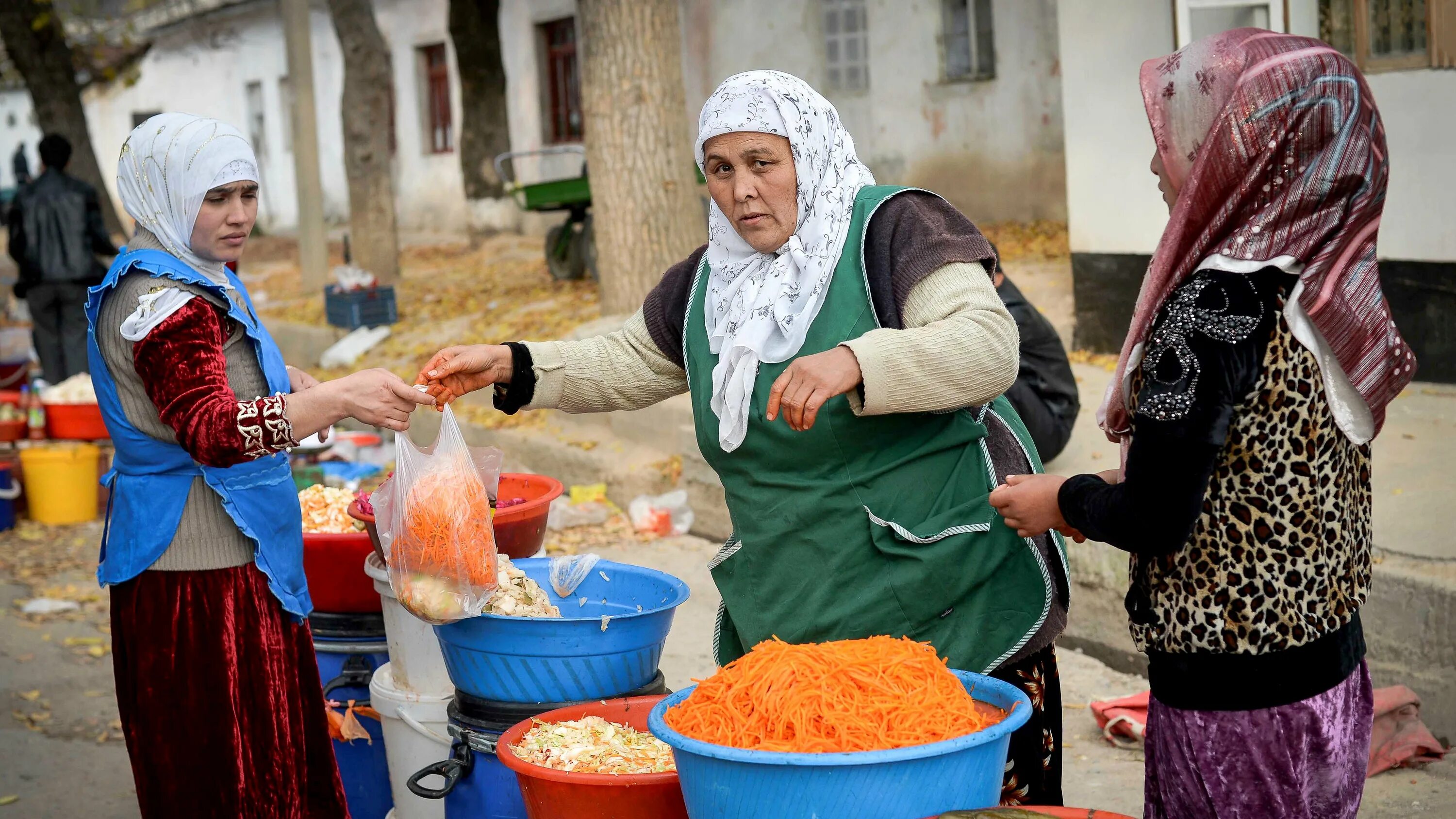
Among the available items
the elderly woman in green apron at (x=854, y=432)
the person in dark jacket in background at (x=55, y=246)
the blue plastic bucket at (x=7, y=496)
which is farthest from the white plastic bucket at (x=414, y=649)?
the person in dark jacket in background at (x=55, y=246)

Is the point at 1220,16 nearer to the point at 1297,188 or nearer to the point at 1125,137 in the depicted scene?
the point at 1125,137

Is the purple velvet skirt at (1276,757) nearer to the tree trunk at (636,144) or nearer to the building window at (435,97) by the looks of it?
the tree trunk at (636,144)

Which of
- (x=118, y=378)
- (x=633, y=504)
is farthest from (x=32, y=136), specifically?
(x=118, y=378)

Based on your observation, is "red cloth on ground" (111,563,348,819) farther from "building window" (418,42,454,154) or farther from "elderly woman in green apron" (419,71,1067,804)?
"building window" (418,42,454,154)

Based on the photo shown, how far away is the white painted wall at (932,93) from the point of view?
43.5ft

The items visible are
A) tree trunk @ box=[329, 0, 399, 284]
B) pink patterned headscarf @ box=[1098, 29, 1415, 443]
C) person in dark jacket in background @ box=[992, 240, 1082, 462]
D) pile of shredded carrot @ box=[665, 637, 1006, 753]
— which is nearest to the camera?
pink patterned headscarf @ box=[1098, 29, 1415, 443]

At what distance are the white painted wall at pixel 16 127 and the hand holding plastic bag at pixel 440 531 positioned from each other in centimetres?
3850

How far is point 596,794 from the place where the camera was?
242 centimetres

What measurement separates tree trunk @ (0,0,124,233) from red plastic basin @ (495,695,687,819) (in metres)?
15.7

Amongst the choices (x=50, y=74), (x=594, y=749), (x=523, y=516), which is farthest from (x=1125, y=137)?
(x=50, y=74)

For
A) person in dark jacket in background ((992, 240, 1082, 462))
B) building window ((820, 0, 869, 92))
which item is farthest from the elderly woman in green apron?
building window ((820, 0, 869, 92))

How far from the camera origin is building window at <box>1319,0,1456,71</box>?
6.11m

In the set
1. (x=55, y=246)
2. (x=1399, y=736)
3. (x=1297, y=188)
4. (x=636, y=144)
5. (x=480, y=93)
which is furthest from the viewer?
(x=480, y=93)

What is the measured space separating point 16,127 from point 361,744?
130ft
